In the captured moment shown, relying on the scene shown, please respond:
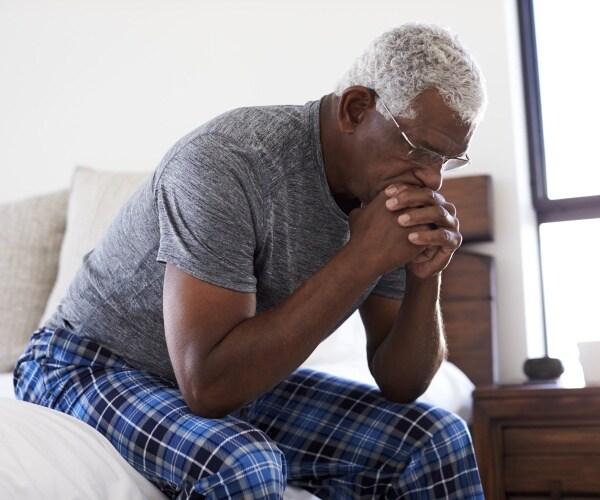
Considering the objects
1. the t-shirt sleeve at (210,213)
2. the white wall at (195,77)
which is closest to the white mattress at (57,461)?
the t-shirt sleeve at (210,213)

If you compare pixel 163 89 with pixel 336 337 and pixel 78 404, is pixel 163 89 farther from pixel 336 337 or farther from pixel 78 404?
pixel 78 404

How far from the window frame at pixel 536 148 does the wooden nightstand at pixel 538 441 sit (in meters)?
0.68

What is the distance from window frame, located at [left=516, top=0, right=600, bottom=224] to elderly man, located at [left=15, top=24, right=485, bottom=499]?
42.6 inches

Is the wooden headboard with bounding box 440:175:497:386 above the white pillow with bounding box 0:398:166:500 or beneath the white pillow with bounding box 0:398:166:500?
beneath

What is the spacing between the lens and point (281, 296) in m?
1.34

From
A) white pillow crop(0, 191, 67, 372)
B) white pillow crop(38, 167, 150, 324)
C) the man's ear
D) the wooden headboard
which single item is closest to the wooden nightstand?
the wooden headboard

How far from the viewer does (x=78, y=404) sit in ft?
4.17

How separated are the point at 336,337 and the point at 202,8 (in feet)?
3.92

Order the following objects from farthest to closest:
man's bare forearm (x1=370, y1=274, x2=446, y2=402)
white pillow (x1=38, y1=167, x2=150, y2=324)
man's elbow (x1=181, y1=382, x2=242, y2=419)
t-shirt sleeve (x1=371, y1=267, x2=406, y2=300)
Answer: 1. white pillow (x1=38, y1=167, x2=150, y2=324)
2. t-shirt sleeve (x1=371, y1=267, x2=406, y2=300)
3. man's bare forearm (x1=370, y1=274, x2=446, y2=402)
4. man's elbow (x1=181, y1=382, x2=242, y2=419)

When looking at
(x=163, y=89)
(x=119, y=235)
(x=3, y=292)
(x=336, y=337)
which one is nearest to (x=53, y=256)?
(x=3, y=292)

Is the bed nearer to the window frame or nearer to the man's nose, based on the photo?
the window frame

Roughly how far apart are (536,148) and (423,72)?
1286 mm

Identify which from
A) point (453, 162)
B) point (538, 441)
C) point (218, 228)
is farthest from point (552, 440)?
point (218, 228)

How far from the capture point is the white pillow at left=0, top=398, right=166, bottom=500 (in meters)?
1.00
